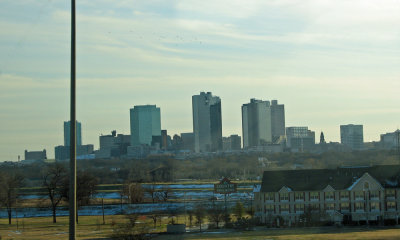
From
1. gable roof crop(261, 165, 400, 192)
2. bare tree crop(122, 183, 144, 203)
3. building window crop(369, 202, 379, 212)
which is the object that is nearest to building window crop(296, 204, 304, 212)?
gable roof crop(261, 165, 400, 192)

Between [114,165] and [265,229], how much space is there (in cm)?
8900

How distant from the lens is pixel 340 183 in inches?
1638

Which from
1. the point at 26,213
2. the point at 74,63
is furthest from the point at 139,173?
the point at 74,63

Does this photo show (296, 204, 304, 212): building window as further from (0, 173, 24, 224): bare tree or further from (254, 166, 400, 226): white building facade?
(0, 173, 24, 224): bare tree

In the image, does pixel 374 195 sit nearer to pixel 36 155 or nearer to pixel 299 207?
pixel 299 207

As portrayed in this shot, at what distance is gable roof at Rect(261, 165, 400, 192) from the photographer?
136ft

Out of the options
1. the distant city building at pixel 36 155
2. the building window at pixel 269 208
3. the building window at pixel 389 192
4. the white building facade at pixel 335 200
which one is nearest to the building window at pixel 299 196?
the white building facade at pixel 335 200

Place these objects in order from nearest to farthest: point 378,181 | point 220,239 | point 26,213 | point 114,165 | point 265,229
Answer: point 220,239
point 265,229
point 378,181
point 26,213
point 114,165

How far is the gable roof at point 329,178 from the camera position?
41469mm

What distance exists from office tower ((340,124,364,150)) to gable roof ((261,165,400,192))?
13422 centimetres

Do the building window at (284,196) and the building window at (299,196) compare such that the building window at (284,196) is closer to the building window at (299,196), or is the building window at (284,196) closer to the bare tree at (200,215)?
the building window at (299,196)

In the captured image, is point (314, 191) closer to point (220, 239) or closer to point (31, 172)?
point (220, 239)

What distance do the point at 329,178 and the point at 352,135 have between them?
147 meters

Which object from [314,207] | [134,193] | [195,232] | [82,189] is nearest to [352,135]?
[134,193]
